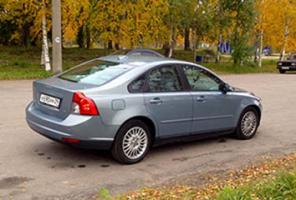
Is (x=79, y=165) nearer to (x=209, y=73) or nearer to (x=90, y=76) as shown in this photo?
(x=90, y=76)

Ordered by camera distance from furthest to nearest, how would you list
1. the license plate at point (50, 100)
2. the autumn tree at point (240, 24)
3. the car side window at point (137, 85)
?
1. the autumn tree at point (240, 24)
2. the car side window at point (137, 85)
3. the license plate at point (50, 100)

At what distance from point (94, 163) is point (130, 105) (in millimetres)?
987

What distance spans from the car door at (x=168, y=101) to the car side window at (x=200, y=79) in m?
0.24

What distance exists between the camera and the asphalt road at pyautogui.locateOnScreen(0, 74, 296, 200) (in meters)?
4.96

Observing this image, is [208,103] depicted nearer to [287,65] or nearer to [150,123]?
[150,123]

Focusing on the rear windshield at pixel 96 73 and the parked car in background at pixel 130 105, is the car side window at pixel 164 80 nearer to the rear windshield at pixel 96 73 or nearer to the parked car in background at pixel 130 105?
the parked car in background at pixel 130 105

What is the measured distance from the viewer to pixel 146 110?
19.7 feet

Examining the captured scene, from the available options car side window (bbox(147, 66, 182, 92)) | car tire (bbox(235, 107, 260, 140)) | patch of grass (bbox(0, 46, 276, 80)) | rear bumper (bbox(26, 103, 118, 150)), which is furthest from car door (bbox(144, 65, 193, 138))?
patch of grass (bbox(0, 46, 276, 80))

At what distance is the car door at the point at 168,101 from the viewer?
6160 mm

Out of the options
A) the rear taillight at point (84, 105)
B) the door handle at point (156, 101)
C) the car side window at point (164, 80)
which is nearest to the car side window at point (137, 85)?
the car side window at point (164, 80)

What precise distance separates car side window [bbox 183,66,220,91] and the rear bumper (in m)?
1.71

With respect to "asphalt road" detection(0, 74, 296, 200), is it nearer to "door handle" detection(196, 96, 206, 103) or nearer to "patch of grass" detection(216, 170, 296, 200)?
"door handle" detection(196, 96, 206, 103)

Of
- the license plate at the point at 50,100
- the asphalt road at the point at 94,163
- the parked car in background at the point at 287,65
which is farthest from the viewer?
the parked car in background at the point at 287,65

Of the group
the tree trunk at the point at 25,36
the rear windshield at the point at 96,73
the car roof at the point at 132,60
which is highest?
the tree trunk at the point at 25,36
